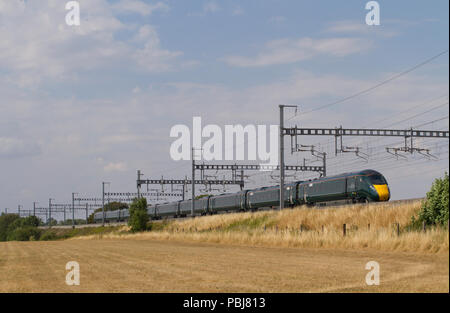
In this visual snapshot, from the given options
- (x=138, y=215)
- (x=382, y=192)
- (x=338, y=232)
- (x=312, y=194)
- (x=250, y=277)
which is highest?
(x=382, y=192)

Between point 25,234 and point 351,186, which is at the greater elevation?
point 351,186

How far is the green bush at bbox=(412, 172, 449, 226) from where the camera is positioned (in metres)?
27.1

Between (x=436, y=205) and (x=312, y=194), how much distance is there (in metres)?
26.0

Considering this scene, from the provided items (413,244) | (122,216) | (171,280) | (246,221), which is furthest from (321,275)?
(122,216)

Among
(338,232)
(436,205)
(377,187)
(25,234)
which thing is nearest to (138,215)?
(377,187)

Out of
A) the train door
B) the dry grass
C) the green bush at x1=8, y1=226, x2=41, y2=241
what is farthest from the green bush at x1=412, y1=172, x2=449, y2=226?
the green bush at x1=8, y1=226, x2=41, y2=241

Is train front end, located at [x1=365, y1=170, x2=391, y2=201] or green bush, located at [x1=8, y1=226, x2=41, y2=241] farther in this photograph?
green bush, located at [x1=8, y1=226, x2=41, y2=241]

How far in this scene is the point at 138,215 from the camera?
7744cm

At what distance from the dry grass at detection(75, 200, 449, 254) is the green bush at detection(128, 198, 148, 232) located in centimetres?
2106

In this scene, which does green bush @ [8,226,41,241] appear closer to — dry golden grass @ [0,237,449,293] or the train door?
the train door

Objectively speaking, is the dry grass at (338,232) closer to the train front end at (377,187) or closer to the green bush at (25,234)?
the train front end at (377,187)

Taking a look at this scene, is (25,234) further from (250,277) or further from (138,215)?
(250,277)
